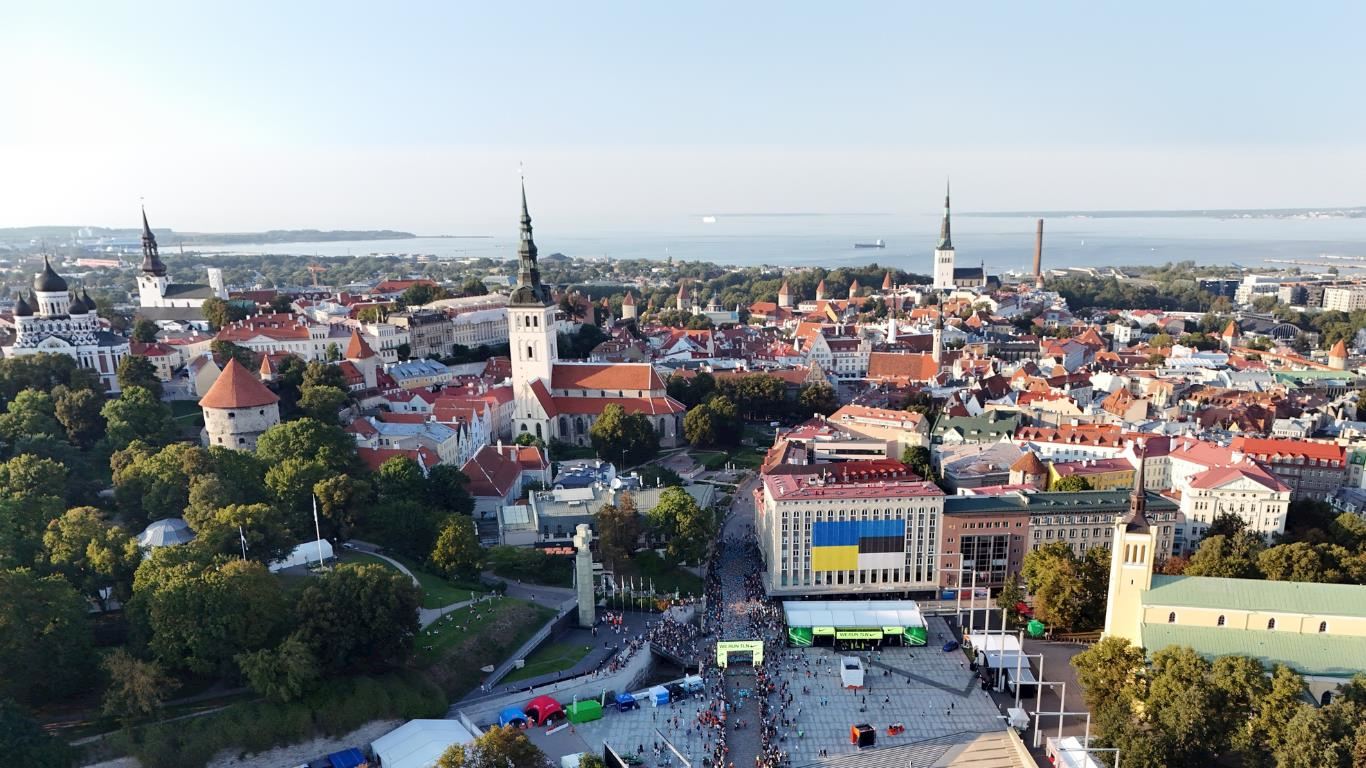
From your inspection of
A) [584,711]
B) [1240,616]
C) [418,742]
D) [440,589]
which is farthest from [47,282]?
[1240,616]

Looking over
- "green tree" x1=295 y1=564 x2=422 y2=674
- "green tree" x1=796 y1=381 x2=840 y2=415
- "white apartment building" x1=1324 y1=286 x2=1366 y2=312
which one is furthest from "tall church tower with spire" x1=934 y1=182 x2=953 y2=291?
"green tree" x1=295 y1=564 x2=422 y2=674

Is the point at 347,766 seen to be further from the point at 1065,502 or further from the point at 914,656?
the point at 1065,502

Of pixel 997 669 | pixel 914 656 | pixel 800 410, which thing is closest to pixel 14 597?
pixel 914 656

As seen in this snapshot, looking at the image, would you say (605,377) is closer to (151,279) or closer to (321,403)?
(321,403)

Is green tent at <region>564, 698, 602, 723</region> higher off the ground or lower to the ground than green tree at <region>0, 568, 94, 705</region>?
lower

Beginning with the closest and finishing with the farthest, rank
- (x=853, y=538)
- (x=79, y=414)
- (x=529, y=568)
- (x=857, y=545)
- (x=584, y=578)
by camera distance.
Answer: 1. (x=584, y=578)
2. (x=529, y=568)
3. (x=853, y=538)
4. (x=857, y=545)
5. (x=79, y=414)

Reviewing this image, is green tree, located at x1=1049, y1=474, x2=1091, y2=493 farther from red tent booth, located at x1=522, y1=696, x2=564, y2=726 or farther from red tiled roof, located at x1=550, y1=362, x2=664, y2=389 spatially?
red tent booth, located at x1=522, y1=696, x2=564, y2=726
